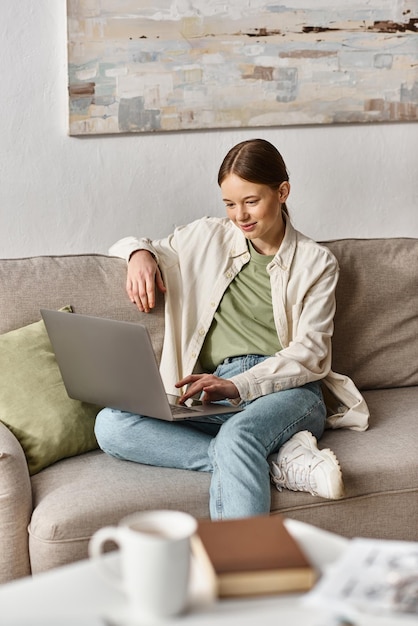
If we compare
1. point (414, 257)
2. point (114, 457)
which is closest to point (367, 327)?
point (414, 257)

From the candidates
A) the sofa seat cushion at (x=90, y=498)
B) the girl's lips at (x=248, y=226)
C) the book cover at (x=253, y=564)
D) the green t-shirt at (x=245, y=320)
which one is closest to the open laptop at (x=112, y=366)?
the sofa seat cushion at (x=90, y=498)

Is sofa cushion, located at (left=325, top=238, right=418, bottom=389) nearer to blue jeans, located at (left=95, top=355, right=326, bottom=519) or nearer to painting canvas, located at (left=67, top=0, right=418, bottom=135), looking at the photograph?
blue jeans, located at (left=95, top=355, right=326, bottom=519)

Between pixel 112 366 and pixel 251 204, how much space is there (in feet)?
2.02

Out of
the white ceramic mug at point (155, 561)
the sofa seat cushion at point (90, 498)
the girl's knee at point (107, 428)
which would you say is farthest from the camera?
the girl's knee at point (107, 428)

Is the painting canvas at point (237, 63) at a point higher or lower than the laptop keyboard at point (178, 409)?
higher

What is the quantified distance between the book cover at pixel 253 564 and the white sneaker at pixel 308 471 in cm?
76

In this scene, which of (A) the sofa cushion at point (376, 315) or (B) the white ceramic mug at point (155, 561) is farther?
(A) the sofa cushion at point (376, 315)

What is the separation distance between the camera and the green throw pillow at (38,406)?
210 centimetres

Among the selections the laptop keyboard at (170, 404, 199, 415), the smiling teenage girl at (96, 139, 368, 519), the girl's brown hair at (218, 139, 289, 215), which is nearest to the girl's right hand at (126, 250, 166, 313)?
the smiling teenage girl at (96, 139, 368, 519)

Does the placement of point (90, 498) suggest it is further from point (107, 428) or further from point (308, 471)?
point (308, 471)

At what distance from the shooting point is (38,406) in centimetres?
214

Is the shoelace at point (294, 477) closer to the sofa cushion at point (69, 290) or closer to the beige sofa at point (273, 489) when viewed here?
the beige sofa at point (273, 489)

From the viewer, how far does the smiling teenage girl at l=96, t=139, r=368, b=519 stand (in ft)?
6.84

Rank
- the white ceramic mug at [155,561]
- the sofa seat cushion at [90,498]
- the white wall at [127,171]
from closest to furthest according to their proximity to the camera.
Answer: the white ceramic mug at [155,561]
the sofa seat cushion at [90,498]
the white wall at [127,171]
